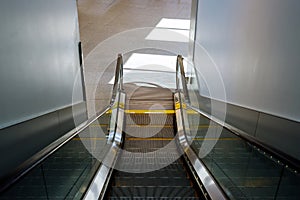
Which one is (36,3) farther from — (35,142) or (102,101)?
(102,101)

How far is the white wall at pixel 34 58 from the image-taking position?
2.32 meters

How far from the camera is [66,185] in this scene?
2.27m

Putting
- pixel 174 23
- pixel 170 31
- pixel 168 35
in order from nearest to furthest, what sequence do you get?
1. pixel 168 35
2. pixel 170 31
3. pixel 174 23

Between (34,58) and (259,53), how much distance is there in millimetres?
3106

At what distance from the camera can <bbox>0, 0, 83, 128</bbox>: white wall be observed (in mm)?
2320

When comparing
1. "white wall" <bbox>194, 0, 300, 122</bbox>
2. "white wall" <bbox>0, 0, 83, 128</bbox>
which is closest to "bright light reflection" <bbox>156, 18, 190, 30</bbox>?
"white wall" <bbox>194, 0, 300, 122</bbox>

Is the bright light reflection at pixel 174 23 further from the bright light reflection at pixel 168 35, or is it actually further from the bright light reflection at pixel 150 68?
the bright light reflection at pixel 150 68

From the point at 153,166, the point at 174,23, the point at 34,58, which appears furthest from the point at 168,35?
the point at 34,58

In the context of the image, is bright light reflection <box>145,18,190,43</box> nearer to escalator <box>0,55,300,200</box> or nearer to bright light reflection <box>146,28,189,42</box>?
bright light reflection <box>146,28,189,42</box>

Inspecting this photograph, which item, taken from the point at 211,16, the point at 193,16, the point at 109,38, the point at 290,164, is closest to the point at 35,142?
the point at 290,164

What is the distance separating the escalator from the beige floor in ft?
10.2

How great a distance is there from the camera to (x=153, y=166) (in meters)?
3.76

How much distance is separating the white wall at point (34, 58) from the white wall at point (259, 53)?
303cm

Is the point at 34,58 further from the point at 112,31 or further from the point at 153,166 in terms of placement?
the point at 112,31
